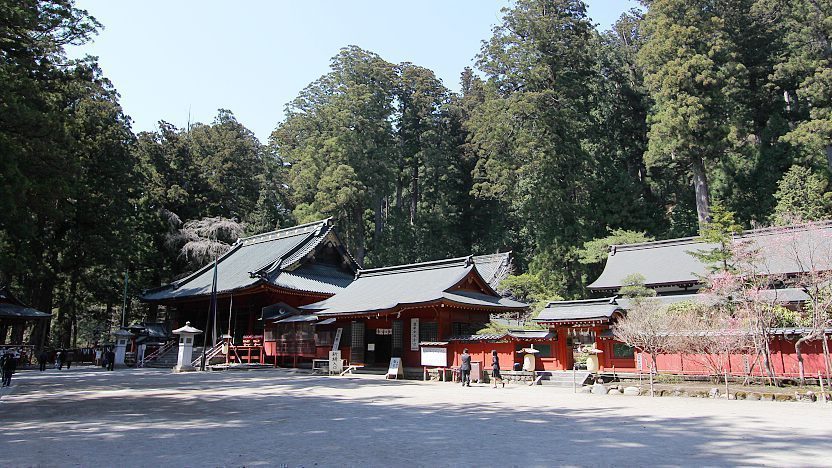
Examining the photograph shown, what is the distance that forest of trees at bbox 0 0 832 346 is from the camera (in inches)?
1346

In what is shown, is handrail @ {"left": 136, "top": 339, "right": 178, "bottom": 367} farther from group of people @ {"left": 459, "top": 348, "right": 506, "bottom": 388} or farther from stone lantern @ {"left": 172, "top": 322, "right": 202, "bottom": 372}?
group of people @ {"left": 459, "top": 348, "right": 506, "bottom": 388}

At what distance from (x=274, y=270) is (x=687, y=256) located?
882 inches

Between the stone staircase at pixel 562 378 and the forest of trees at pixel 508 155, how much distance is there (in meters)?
15.5

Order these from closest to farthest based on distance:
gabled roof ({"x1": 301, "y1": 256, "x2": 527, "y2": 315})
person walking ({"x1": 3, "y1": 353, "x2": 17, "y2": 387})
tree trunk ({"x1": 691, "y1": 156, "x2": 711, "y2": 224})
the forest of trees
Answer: person walking ({"x1": 3, "y1": 353, "x2": 17, "y2": 387}), gabled roof ({"x1": 301, "y1": 256, "x2": 527, "y2": 315}), the forest of trees, tree trunk ({"x1": 691, "y1": 156, "x2": 711, "y2": 224})

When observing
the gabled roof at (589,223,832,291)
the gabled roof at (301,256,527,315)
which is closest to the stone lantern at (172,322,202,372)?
the gabled roof at (301,256,527,315)

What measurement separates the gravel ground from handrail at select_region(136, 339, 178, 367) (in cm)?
1512

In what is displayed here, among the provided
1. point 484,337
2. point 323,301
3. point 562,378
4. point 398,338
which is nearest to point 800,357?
point 562,378

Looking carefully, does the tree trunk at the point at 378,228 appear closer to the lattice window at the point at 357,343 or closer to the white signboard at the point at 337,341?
the lattice window at the point at 357,343

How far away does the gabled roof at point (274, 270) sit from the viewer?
32031mm

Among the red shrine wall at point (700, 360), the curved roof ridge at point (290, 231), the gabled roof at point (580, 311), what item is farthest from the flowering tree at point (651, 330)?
the curved roof ridge at point (290, 231)

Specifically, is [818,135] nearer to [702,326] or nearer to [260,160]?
[702,326]

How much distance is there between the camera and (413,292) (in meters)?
26.3

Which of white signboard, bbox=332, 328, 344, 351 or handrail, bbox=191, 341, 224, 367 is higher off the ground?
white signboard, bbox=332, 328, 344, 351

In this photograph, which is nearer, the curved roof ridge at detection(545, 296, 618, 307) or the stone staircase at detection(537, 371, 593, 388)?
the stone staircase at detection(537, 371, 593, 388)
